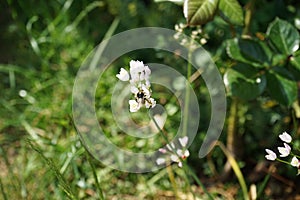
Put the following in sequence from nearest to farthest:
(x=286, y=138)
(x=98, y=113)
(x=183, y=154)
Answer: (x=286, y=138), (x=183, y=154), (x=98, y=113)

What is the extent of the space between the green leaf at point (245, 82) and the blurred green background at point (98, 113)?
26 cm

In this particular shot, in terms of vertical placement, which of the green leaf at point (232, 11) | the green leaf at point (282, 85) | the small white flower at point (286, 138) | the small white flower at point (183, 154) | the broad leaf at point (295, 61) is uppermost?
the green leaf at point (232, 11)

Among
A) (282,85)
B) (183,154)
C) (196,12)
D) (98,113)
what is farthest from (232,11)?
(98,113)

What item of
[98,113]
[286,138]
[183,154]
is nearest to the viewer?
[286,138]

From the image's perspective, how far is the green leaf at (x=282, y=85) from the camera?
44.8 inches

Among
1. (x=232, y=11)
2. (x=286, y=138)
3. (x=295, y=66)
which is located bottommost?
(x=286, y=138)

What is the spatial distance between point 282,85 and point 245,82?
0.26 ft

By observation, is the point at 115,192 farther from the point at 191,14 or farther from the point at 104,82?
the point at 191,14

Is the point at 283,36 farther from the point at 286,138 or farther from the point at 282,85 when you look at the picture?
the point at 286,138

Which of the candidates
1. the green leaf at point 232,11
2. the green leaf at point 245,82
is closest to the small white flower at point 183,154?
the green leaf at point 245,82

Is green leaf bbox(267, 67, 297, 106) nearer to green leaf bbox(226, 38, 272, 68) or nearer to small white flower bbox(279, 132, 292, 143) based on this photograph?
Result: green leaf bbox(226, 38, 272, 68)

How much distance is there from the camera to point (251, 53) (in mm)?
1168

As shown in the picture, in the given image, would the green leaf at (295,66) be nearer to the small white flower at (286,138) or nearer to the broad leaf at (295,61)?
the broad leaf at (295,61)

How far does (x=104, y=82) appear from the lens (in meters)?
1.80
